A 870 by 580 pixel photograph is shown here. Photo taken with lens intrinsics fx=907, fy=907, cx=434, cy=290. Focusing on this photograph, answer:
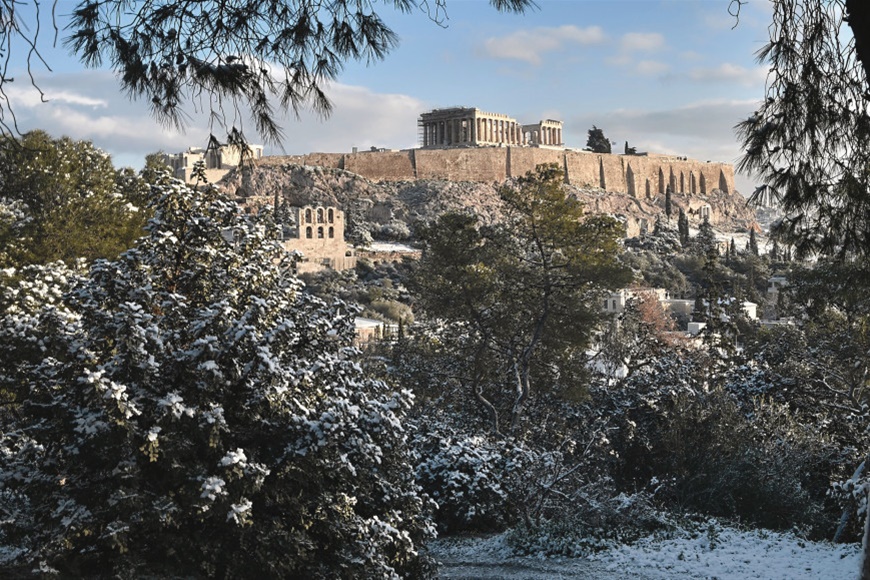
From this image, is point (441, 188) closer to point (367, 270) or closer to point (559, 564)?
point (367, 270)

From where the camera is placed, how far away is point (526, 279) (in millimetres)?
14945

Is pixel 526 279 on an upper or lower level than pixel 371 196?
lower

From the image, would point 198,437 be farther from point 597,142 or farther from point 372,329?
point 597,142

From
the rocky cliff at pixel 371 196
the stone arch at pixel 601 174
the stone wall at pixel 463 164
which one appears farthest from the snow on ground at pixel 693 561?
the stone arch at pixel 601 174

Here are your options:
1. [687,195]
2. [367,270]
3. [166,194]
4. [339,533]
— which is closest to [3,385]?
[166,194]

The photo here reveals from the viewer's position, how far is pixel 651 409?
1370 centimetres

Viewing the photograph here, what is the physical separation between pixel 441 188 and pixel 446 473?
58.9 meters

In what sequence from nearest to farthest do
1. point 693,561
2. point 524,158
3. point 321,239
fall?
1. point 693,561
2. point 321,239
3. point 524,158

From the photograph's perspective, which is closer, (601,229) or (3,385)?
(3,385)

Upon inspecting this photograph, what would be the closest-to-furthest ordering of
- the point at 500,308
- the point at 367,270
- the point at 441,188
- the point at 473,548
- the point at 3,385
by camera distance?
the point at 3,385, the point at 473,548, the point at 500,308, the point at 367,270, the point at 441,188

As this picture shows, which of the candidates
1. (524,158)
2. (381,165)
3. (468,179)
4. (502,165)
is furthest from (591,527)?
(524,158)

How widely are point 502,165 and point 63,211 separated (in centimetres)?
6167

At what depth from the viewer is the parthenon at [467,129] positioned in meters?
78.2

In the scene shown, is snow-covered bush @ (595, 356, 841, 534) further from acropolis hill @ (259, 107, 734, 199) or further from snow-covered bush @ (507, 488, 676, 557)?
acropolis hill @ (259, 107, 734, 199)
